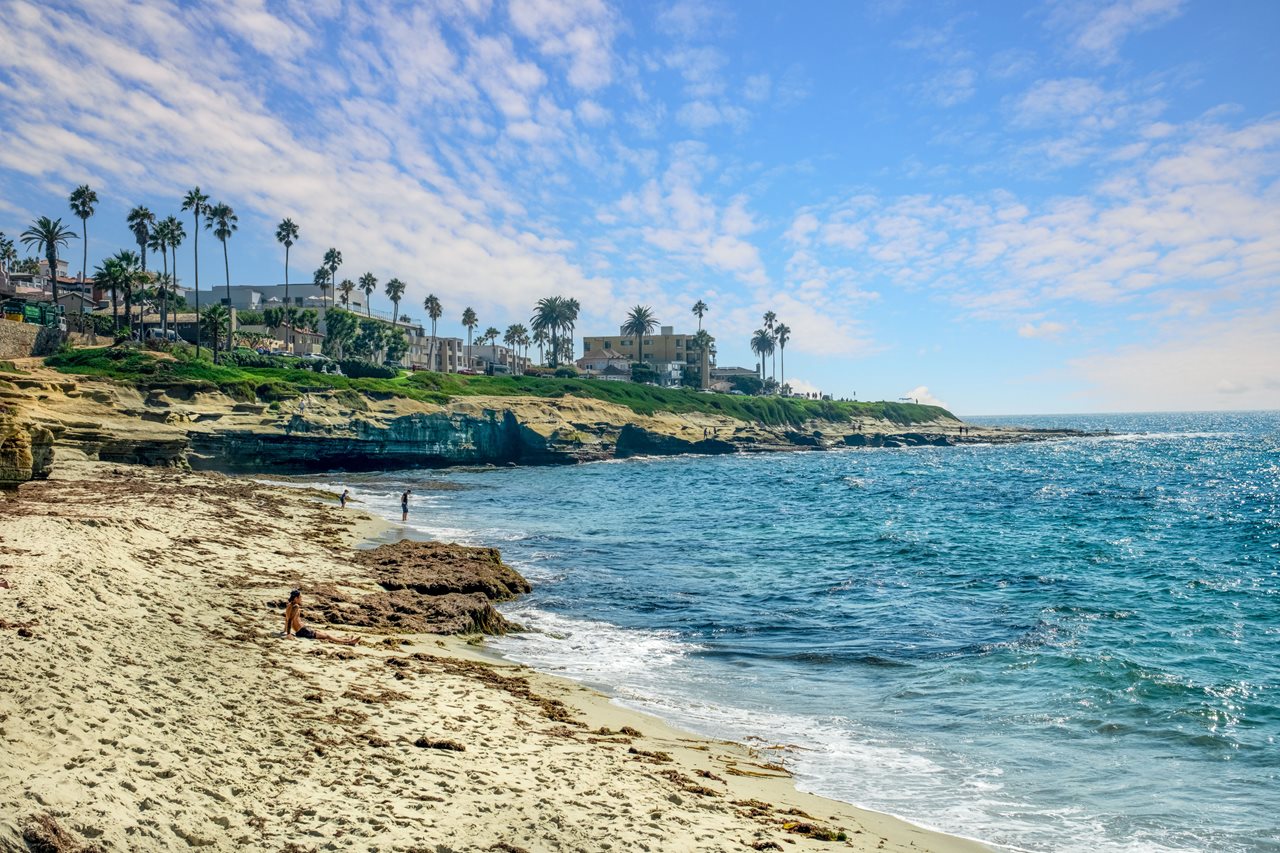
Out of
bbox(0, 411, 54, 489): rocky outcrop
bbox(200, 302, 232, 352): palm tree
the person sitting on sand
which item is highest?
bbox(200, 302, 232, 352): palm tree

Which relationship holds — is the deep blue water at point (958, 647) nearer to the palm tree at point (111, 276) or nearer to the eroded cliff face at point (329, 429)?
the eroded cliff face at point (329, 429)

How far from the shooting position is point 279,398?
69062mm

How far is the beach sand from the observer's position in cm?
766

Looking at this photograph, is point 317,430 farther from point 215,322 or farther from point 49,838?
point 49,838

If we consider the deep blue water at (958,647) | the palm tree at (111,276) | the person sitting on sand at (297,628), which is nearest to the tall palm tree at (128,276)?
the palm tree at (111,276)

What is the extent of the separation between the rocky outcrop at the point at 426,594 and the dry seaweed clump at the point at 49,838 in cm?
1021

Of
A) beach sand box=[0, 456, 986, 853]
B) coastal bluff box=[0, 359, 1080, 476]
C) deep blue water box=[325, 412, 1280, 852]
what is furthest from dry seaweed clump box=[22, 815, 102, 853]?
coastal bluff box=[0, 359, 1080, 476]

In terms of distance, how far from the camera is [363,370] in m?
95.2

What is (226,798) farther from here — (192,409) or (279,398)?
(279,398)

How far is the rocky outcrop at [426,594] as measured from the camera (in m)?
18.0

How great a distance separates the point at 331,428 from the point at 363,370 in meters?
25.5

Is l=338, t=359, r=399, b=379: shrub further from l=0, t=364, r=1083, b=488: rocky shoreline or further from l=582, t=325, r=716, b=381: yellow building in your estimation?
l=582, t=325, r=716, b=381: yellow building

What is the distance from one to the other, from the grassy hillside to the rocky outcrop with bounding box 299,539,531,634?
155 ft

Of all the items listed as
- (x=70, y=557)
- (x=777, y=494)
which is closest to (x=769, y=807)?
(x=70, y=557)
